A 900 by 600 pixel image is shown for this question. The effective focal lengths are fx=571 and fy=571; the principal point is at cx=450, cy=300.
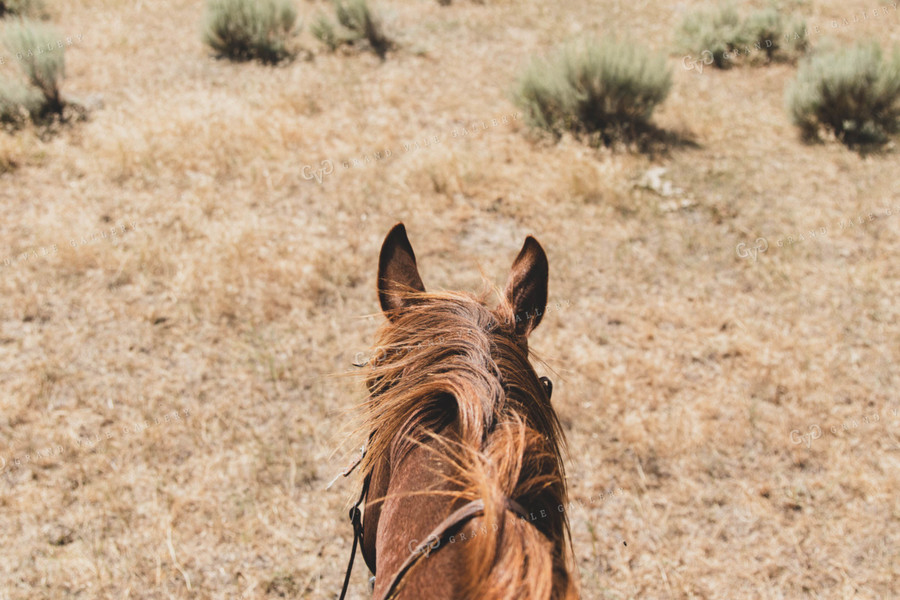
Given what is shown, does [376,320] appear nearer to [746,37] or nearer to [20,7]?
[746,37]

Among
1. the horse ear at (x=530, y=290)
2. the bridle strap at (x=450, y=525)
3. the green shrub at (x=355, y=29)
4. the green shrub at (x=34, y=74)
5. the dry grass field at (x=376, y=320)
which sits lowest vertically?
the dry grass field at (x=376, y=320)

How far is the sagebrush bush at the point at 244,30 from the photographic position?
253 inches

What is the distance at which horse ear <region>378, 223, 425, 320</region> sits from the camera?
160 centimetres

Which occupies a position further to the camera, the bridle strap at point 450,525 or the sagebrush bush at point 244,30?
the sagebrush bush at point 244,30

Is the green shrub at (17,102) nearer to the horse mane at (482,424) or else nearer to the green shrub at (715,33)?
the horse mane at (482,424)

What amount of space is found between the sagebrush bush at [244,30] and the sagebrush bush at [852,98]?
5565 mm

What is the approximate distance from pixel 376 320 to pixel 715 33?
5.80 m

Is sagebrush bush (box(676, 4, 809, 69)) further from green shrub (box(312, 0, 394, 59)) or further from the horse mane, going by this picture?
the horse mane

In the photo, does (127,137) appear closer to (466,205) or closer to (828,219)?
(466,205)

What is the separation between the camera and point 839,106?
548 cm

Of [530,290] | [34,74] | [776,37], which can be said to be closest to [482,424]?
[530,290]

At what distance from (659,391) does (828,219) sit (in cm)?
242

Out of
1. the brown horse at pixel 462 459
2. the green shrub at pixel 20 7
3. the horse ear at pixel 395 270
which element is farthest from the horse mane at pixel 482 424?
the green shrub at pixel 20 7

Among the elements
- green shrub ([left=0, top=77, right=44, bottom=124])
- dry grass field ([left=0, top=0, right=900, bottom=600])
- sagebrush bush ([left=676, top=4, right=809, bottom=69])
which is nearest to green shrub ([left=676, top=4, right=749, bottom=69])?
sagebrush bush ([left=676, top=4, right=809, bottom=69])
